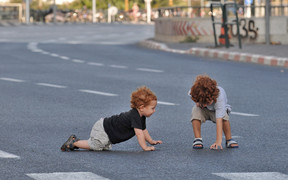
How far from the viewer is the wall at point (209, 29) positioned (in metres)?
27.3

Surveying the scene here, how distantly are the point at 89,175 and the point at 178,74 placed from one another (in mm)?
10921

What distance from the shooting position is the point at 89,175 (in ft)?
20.4

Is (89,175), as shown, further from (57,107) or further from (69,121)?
(57,107)

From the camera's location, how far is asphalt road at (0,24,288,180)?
6535 mm

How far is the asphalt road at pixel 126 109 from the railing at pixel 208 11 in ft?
25.6

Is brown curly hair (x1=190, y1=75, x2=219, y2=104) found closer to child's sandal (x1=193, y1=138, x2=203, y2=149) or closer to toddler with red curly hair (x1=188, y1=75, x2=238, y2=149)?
toddler with red curly hair (x1=188, y1=75, x2=238, y2=149)

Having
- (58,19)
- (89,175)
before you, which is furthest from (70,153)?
(58,19)

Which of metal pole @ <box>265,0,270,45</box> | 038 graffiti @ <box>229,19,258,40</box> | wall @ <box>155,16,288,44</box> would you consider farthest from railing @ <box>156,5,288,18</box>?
metal pole @ <box>265,0,270,45</box>

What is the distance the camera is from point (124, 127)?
747 centimetres

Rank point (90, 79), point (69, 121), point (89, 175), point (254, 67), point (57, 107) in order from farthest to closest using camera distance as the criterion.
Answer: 1. point (254, 67)
2. point (90, 79)
3. point (57, 107)
4. point (69, 121)
5. point (89, 175)

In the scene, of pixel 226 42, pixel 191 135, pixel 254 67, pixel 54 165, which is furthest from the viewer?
pixel 226 42

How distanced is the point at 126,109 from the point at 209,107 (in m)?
3.45

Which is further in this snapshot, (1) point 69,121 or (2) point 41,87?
(2) point 41,87

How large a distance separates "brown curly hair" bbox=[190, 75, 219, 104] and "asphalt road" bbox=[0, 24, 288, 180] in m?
0.46
